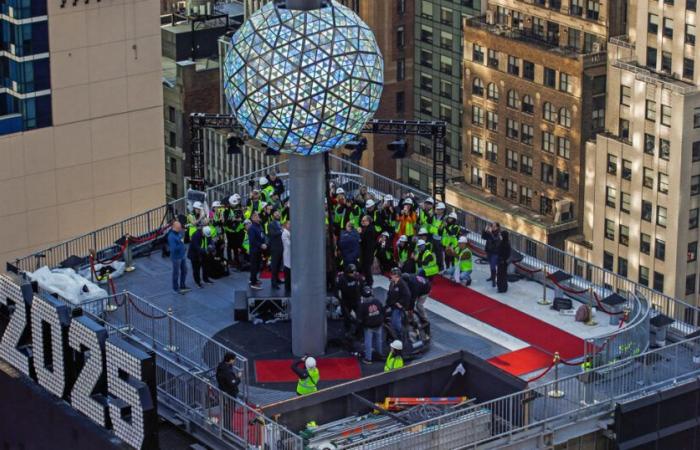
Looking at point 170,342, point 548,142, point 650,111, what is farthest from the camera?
point 548,142

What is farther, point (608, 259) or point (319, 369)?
point (608, 259)

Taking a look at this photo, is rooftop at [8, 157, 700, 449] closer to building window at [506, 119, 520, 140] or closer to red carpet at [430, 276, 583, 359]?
red carpet at [430, 276, 583, 359]

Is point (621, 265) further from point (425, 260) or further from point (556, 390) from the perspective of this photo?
point (556, 390)

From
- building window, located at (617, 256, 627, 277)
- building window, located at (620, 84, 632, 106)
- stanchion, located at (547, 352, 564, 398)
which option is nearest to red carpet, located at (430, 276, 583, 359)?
stanchion, located at (547, 352, 564, 398)

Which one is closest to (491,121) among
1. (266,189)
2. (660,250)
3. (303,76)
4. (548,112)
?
(548,112)

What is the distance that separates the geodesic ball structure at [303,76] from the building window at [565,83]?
11496 centimetres

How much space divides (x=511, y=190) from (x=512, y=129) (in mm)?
4739

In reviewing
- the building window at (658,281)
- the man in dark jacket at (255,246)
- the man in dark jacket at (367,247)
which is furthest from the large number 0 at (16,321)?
the building window at (658,281)

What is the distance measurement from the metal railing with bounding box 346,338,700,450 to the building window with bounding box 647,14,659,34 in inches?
3827

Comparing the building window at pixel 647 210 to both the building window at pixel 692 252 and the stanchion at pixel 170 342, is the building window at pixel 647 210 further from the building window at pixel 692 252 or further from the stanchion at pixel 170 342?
the stanchion at pixel 170 342

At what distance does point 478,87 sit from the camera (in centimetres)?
19738

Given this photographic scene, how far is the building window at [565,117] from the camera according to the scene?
189 metres

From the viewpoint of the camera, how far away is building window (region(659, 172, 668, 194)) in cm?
17688

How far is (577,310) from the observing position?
8106cm
